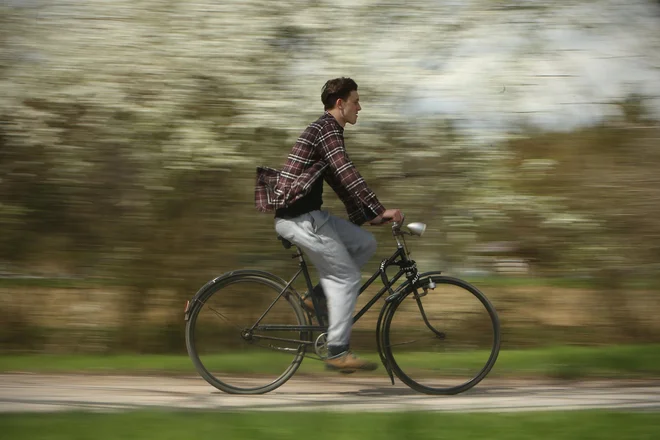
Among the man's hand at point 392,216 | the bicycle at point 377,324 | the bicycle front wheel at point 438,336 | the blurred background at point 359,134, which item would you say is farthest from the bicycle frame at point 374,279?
the blurred background at point 359,134

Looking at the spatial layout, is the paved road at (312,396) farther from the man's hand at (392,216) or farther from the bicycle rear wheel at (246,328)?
the man's hand at (392,216)

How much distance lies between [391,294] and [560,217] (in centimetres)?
230

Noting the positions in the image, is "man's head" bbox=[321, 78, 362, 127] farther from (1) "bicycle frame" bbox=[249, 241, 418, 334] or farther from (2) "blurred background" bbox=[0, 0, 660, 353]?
(2) "blurred background" bbox=[0, 0, 660, 353]

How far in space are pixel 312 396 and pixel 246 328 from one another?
60cm

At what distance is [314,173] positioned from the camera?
524 cm

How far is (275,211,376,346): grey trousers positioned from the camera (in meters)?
5.29

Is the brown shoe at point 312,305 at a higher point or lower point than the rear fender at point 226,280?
lower

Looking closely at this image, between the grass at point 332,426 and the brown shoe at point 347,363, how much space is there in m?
0.67

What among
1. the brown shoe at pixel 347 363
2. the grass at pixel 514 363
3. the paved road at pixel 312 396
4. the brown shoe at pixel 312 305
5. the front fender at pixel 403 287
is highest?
the front fender at pixel 403 287

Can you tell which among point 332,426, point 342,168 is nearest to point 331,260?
point 342,168

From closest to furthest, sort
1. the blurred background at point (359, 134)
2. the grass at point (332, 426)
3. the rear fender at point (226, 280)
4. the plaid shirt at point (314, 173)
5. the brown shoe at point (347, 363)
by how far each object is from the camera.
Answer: the grass at point (332, 426), the plaid shirt at point (314, 173), the brown shoe at point (347, 363), the rear fender at point (226, 280), the blurred background at point (359, 134)

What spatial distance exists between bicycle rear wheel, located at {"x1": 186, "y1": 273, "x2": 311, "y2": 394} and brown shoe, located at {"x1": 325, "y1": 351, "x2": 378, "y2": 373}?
24 centimetres

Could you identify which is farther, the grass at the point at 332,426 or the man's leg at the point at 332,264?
the man's leg at the point at 332,264

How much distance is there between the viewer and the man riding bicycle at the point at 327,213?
5.24m
